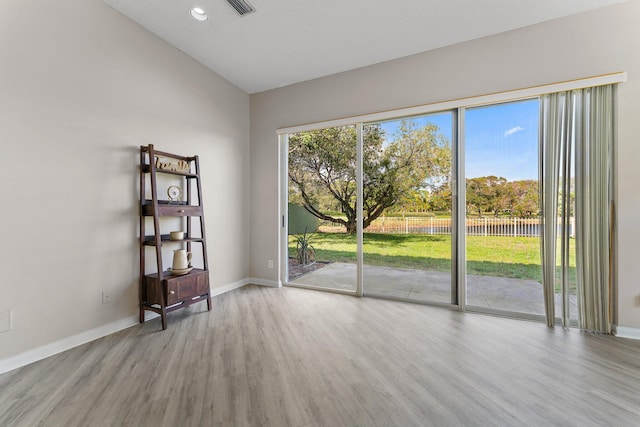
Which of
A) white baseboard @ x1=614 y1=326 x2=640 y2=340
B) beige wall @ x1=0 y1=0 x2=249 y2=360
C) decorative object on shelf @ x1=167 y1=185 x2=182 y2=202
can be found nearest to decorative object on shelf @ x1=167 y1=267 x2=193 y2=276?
beige wall @ x1=0 y1=0 x2=249 y2=360

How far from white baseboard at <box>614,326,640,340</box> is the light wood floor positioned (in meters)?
0.10

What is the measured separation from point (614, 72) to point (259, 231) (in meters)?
4.15

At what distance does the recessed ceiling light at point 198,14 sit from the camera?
2431 millimetres

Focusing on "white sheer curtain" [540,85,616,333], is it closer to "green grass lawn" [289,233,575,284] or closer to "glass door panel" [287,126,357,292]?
"green grass lawn" [289,233,575,284]

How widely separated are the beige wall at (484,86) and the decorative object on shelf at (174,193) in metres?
1.25

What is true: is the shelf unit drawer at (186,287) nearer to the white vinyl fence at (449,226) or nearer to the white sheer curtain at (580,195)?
the white vinyl fence at (449,226)

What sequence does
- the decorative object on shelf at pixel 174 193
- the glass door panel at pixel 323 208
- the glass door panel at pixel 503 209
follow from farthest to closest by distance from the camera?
the glass door panel at pixel 323 208
the decorative object on shelf at pixel 174 193
the glass door panel at pixel 503 209

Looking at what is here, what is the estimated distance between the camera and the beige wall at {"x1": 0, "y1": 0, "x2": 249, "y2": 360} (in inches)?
74.0

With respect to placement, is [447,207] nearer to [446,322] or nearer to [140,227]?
[446,322]

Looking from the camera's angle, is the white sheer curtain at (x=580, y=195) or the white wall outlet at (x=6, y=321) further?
the white sheer curtain at (x=580, y=195)

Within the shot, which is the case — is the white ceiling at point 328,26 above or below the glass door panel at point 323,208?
above

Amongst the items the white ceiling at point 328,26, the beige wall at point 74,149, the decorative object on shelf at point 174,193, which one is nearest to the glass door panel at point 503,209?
the white ceiling at point 328,26

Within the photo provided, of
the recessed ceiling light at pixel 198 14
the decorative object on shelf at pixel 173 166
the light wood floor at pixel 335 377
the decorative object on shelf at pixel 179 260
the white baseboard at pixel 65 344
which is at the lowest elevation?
the light wood floor at pixel 335 377

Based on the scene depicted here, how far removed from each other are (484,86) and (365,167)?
1503 millimetres
